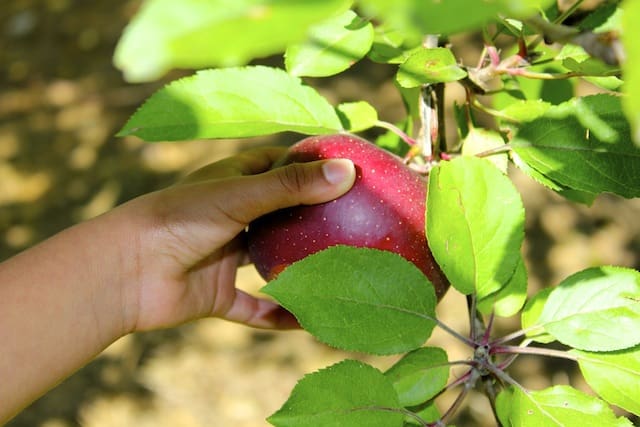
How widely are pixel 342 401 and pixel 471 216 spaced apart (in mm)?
212

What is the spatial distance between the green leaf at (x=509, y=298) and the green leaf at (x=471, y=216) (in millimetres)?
89

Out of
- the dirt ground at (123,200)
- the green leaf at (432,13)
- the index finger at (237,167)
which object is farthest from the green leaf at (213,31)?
the dirt ground at (123,200)

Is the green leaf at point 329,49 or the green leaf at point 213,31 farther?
the green leaf at point 329,49

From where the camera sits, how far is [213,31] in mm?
257

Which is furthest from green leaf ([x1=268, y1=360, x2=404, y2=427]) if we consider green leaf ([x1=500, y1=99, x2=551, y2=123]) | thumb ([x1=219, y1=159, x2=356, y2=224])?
green leaf ([x1=500, y1=99, x2=551, y2=123])

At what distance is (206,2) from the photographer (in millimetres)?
274

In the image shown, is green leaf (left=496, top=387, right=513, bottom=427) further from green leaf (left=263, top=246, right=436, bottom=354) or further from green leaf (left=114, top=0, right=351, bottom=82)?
green leaf (left=114, top=0, right=351, bottom=82)

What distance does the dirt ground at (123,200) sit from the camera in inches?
83.9

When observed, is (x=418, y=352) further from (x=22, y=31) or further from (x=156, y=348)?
(x=22, y=31)

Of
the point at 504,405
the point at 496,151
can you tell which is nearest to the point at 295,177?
the point at 496,151

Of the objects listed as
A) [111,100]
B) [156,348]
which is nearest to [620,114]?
[156,348]

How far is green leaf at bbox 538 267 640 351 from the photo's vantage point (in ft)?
2.34

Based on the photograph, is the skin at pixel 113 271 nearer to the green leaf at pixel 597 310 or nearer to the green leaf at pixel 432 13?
the green leaf at pixel 597 310

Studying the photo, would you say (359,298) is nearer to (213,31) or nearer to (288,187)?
(288,187)
